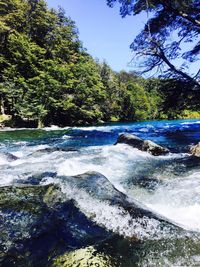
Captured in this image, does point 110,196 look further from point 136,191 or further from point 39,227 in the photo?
point 136,191

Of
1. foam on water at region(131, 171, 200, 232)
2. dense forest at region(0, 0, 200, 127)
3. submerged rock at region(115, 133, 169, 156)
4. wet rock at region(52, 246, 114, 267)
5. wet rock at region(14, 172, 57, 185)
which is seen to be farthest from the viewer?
dense forest at region(0, 0, 200, 127)

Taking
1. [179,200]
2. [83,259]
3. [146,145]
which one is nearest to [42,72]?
[146,145]

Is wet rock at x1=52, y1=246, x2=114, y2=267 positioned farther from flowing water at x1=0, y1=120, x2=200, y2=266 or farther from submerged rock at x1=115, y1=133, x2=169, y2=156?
submerged rock at x1=115, y1=133, x2=169, y2=156

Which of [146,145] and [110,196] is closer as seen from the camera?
[110,196]

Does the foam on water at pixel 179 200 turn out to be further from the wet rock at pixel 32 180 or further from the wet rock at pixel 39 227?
the wet rock at pixel 32 180

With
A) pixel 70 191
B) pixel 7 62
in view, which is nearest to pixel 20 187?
pixel 70 191

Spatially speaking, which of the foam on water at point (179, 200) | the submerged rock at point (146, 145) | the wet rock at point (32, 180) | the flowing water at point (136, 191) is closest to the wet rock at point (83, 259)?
the flowing water at point (136, 191)

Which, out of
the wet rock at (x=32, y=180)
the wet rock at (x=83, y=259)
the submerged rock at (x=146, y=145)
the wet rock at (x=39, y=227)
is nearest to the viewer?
the wet rock at (x=83, y=259)

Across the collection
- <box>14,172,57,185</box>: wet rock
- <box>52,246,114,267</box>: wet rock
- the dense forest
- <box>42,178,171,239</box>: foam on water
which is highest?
the dense forest

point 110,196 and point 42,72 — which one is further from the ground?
point 42,72

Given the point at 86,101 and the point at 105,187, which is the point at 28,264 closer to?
the point at 105,187

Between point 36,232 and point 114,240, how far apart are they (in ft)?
2.89

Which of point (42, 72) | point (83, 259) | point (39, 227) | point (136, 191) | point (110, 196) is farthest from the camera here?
point (42, 72)

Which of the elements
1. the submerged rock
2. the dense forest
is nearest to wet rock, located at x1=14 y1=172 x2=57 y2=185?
the submerged rock
